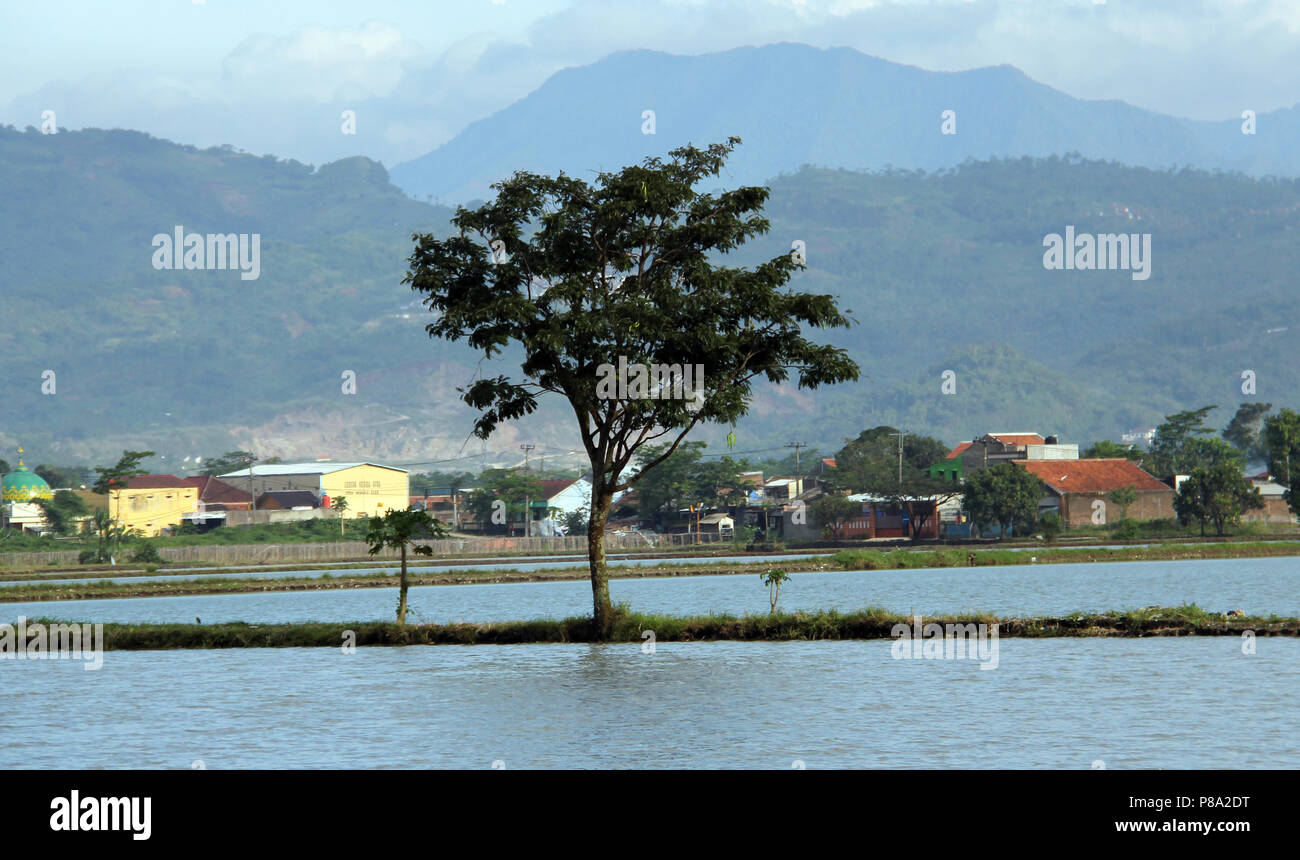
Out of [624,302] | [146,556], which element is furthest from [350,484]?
[624,302]

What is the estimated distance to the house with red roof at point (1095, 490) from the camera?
5271 inches

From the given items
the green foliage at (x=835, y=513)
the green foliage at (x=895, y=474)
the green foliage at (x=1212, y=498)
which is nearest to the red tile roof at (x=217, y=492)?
the green foliage at (x=895, y=474)

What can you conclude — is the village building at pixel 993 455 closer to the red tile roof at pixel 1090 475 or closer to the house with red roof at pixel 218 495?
the red tile roof at pixel 1090 475

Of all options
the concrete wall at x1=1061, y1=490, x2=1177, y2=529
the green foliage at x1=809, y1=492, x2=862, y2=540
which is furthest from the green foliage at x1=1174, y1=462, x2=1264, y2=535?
the green foliage at x1=809, y1=492, x2=862, y2=540

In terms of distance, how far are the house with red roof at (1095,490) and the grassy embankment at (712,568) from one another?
34.2 m

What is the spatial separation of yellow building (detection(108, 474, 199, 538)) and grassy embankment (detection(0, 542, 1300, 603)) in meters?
78.7

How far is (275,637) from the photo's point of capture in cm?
4106

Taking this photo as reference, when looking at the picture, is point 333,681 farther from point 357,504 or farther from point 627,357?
point 357,504

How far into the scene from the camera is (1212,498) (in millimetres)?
115438

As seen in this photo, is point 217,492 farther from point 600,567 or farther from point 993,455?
point 600,567

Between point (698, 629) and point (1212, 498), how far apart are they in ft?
290
